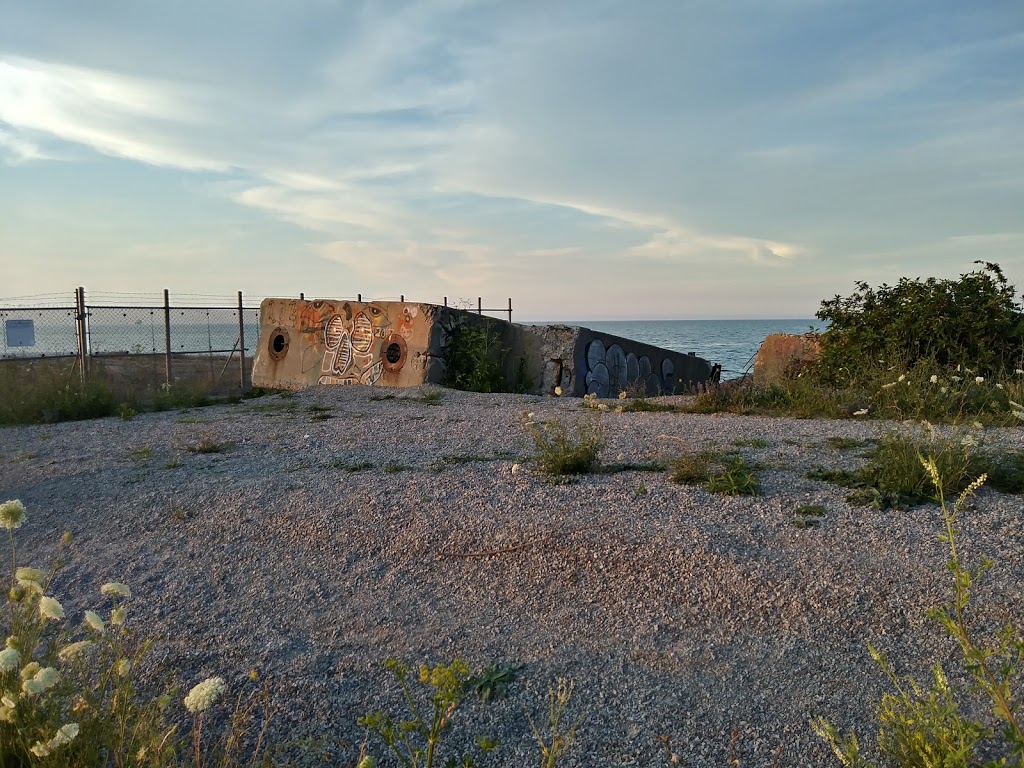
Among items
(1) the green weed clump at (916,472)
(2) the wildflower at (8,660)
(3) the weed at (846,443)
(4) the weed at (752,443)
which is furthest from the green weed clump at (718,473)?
(2) the wildflower at (8,660)

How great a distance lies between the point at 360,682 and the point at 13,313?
1201cm

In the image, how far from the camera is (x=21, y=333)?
11383mm

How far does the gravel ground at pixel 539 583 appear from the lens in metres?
2.80

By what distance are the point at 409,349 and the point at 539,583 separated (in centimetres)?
930

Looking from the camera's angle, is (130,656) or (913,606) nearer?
(130,656)

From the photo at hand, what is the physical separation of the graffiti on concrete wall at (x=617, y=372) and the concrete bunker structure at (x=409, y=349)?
2 cm

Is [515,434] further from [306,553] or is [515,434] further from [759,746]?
[759,746]

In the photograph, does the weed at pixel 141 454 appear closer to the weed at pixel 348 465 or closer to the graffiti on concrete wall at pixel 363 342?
the weed at pixel 348 465

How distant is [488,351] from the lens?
1291cm

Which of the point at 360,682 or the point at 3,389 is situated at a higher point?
the point at 3,389

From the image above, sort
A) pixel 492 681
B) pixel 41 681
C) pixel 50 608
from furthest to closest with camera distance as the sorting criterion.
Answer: pixel 492 681 < pixel 50 608 < pixel 41 681

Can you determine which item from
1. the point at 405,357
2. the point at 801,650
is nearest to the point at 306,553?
the point at 801,650

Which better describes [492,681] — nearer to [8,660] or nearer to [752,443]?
[8,660]

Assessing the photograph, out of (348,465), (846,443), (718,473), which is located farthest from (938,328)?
(348,465)
